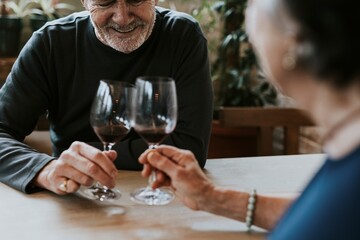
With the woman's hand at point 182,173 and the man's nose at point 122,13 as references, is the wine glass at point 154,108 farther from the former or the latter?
the man's nose at point 122,13

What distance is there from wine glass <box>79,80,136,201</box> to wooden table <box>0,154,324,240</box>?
0.08 m

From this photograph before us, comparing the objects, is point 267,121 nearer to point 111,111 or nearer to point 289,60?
point 111,111

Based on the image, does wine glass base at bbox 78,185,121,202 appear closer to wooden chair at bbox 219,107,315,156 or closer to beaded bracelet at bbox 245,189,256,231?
beaded bracelet at bbox 245,189,256,231

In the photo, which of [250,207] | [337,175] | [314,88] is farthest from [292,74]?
[250,207]

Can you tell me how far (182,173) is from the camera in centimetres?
124

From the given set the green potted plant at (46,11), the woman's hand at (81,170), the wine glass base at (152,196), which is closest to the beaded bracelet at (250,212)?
the wine glass base at (152,196)

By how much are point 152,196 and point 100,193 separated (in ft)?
0.42

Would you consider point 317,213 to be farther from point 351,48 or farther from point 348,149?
point 351,48

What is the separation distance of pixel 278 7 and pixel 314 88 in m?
0.12

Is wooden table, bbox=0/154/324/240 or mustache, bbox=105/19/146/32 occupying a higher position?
mustache, bbox=105/19/146/32

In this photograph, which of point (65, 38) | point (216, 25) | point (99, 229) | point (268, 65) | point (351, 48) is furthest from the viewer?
point (216, 25)

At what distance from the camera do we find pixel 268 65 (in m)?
0.81

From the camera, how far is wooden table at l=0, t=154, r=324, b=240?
1.16 metres

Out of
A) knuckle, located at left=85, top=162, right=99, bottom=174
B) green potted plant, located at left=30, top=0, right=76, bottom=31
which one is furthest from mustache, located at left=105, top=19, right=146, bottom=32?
green potted plant, located at left=30, top=0, right=76, bottom=31
